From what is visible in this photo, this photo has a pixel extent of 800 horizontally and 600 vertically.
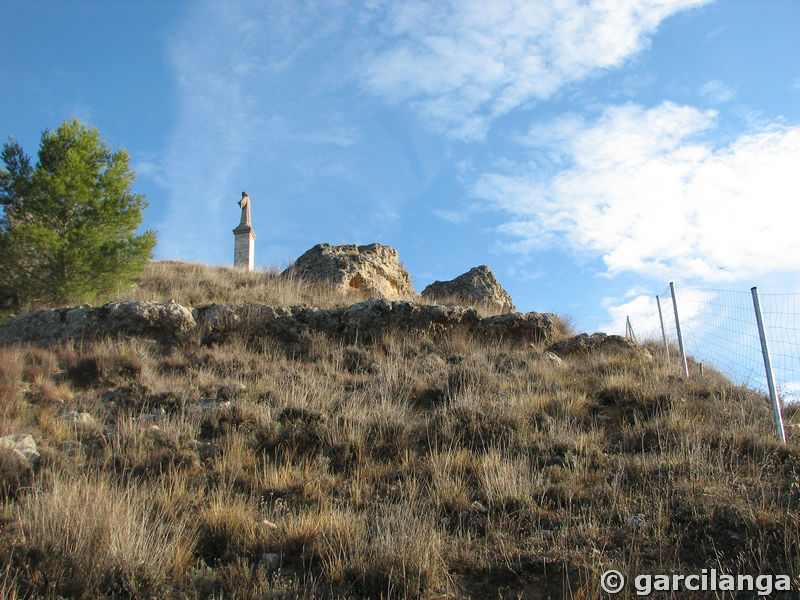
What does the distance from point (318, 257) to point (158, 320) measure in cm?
670

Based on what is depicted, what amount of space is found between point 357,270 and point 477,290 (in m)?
Answer: 3.74

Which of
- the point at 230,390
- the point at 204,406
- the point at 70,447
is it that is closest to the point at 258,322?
the point at 230,390

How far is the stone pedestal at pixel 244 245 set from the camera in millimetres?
23875

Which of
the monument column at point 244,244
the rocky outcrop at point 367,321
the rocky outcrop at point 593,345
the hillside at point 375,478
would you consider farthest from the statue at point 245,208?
the rocky outcrop at point 593,345

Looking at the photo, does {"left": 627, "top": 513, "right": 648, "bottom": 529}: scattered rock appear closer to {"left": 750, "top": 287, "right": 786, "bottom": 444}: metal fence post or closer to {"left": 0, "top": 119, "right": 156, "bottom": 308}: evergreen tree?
{"left": 750, "top": 287, "right": 786, "bottom": 444}: metal fence post

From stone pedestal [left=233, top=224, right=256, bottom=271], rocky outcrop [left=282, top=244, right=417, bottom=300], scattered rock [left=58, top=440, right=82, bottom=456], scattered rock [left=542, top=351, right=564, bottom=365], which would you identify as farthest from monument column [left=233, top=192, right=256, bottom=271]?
scattered rock [left=58, top=440, right=82, bottom=456]

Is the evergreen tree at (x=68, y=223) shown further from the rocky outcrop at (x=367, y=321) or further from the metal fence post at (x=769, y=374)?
the metal fence post at (x=769, y=374)

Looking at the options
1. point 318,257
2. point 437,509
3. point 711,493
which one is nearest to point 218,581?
point 437,509

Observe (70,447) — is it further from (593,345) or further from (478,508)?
(593,345)

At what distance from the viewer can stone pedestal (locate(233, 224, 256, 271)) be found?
78.3 ft

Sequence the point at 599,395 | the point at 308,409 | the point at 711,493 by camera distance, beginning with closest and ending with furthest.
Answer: the point at 711,493
the point at 308,409
the point at 599,395

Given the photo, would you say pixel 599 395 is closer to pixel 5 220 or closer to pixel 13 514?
pixel 13 514

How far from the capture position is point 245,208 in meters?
26.0

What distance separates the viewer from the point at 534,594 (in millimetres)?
3395
